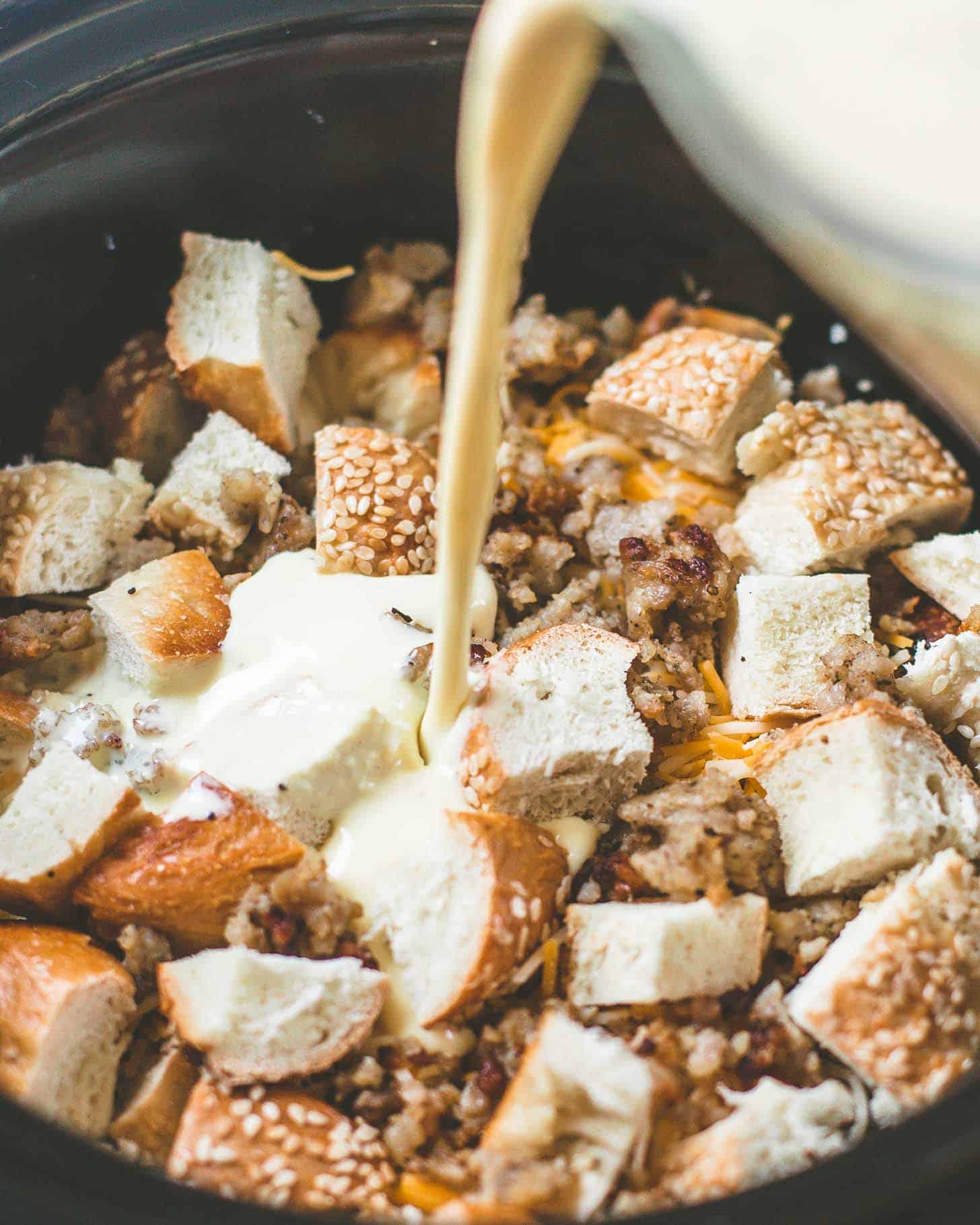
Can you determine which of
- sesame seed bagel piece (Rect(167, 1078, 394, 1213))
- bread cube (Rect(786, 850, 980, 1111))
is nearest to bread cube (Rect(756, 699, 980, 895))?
bread cube (Rect(786, 850, 980, 1111))

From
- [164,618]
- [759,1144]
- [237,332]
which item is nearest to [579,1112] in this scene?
[759,1144]

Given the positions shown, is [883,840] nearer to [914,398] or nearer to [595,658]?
[595,658]

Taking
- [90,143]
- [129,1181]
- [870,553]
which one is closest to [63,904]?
[129,1181]

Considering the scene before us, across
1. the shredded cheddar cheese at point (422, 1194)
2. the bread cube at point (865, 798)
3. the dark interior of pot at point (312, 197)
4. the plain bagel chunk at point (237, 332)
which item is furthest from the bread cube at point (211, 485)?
the shredded cheddar cheese at point (422, 1194)

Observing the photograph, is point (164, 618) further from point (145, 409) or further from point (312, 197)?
point (312, 197)

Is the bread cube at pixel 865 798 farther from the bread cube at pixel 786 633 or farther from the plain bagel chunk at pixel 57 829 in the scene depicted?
the plain bagel chunk at pixel 57 829

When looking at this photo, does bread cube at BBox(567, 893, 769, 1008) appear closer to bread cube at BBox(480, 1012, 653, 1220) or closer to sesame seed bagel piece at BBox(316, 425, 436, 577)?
bread cube at BBox(480, 1012, 653, 1220)
